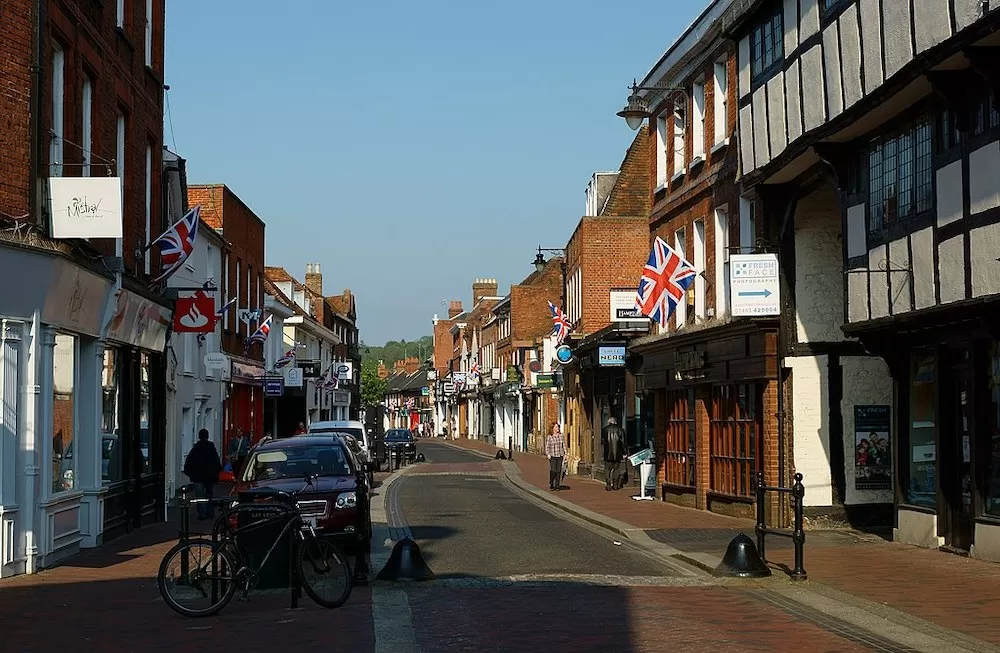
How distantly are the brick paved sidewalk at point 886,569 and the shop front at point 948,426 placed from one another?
0.39 m

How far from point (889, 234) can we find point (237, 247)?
2992 cm

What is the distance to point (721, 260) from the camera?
25641 millimetres

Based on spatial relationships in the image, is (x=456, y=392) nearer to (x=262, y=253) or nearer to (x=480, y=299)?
(x=480, y=299)

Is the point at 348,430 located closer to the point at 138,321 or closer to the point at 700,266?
the point at 700,266

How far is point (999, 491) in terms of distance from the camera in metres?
15.8

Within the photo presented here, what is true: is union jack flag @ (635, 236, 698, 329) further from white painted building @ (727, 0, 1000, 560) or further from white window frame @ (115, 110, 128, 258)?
white window frame @ (115, 110, 128, 258)

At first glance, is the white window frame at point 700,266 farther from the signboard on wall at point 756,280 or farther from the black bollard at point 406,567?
the black bollard at point 406,567

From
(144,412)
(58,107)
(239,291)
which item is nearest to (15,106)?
(58,107)

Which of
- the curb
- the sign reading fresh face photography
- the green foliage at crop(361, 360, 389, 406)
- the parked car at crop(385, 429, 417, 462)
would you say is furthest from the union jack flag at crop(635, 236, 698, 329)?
the green foliage at crop(361, 360, 389, 406)

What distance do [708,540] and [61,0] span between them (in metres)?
12.2

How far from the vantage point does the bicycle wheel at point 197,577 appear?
12.0 m

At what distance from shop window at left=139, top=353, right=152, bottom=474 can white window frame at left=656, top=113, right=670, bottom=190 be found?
12.3 meters

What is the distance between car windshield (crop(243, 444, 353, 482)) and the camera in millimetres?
18609

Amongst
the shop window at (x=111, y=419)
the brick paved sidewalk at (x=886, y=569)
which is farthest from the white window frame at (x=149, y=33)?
the brick paved sidewalk at (x=886, y=569)
